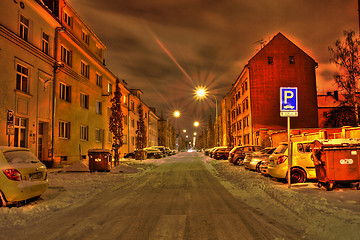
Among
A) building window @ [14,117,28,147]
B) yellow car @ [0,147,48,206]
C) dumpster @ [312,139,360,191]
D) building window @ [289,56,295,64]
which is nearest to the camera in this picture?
yellow car @ [0,147,48,206]

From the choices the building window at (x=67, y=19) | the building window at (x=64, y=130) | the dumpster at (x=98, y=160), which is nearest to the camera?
the dumpster at (x=98, y=160)

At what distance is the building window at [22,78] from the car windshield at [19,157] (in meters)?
10.4

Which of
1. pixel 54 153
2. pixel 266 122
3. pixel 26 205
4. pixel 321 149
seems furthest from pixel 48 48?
pixel 266 122

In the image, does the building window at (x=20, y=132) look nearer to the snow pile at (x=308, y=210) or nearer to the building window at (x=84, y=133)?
the building window at (x=84, y=133)

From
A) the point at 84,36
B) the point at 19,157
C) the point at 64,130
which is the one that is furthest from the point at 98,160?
the point at 84,36

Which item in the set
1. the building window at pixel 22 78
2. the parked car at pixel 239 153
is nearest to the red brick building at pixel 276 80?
the parked car at pixel 239 153

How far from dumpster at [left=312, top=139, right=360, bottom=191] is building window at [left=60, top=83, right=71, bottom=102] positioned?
755 inches

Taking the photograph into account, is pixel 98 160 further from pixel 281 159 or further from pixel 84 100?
pixel 281 159

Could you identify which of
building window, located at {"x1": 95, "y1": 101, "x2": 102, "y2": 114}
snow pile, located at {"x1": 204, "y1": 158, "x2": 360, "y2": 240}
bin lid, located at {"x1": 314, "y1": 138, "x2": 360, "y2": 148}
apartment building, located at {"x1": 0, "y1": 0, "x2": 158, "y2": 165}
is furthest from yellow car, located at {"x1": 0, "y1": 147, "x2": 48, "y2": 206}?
building window, located at {"x1": 95, "y1": 101, "x2": 102, "y2": 114}

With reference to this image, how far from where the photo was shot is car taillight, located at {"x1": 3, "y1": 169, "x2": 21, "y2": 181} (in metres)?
6.87

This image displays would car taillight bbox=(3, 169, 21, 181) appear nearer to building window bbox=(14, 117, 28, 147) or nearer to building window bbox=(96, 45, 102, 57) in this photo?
building window bbox=(14, 117, 28, 147)

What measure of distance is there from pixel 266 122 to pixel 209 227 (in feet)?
120

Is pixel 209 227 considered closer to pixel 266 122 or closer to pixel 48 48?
pixel 48 48

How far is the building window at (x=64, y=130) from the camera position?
21.9m
